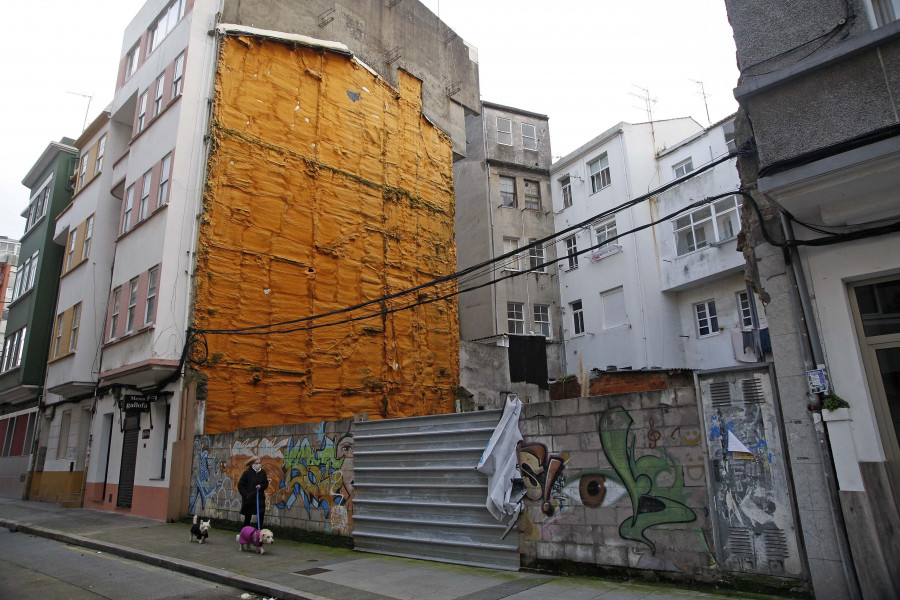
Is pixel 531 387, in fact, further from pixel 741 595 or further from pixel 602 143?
pixel 741 595

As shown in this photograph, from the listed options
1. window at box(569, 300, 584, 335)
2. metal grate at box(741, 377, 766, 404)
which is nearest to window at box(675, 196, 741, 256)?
window at box(569, 300, 584, 335)

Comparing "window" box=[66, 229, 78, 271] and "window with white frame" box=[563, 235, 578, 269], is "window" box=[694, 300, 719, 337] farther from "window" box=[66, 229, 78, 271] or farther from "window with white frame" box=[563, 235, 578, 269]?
"window" box=[66, 229, 78, 271]

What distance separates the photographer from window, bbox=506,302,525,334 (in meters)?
26.9

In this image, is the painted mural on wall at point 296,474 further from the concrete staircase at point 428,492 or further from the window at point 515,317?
the window at point 515,317

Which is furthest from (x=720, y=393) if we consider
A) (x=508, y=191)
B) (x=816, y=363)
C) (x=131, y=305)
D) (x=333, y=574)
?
(x=508, y=191)

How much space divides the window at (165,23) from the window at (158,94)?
1815 millimetres

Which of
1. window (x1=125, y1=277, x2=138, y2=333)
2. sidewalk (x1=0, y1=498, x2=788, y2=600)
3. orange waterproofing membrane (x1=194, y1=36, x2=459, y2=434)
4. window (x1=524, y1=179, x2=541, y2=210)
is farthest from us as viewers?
window (x1=524, y1=179, x2=541, y2=210)

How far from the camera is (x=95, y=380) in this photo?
19.5m

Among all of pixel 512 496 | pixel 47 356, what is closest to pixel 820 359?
pixel 512 496

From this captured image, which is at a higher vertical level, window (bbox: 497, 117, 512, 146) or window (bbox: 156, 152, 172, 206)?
window (bbox: 497, 117, 512, 146)

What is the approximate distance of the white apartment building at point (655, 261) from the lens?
2242 centimetres

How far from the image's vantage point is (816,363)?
657 cm

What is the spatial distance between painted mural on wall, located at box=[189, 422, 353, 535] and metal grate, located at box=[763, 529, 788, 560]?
6.87 metres

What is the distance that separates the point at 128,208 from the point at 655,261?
2070 centimetres
